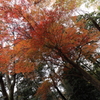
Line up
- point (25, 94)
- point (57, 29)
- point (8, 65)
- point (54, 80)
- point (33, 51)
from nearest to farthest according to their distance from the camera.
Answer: point (57, 29)
point (33, 51)
point (8, 65)
point (54, 80)
point (25, 94)

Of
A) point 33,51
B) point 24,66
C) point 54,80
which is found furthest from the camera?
point 54,80

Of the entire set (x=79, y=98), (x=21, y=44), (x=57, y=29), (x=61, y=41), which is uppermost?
(x=21, y=44)

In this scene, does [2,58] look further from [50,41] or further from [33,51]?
[50,41]

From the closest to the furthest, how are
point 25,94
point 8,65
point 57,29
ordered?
point 57,29, point 8,65, point 25,94

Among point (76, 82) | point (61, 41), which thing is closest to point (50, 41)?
point (61, 41)

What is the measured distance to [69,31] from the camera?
22.2 ft

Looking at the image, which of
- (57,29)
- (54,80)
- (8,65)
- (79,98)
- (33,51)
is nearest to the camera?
(57,29)

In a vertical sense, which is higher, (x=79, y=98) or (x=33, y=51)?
(x=33, y=51)

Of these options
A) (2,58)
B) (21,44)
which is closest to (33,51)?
(21,44)

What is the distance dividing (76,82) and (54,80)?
9.23ft

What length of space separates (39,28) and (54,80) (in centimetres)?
557

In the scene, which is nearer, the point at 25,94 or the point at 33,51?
the point at 33,51

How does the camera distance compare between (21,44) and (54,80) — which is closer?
(21,44)

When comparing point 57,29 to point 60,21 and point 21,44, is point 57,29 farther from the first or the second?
point 21,44
